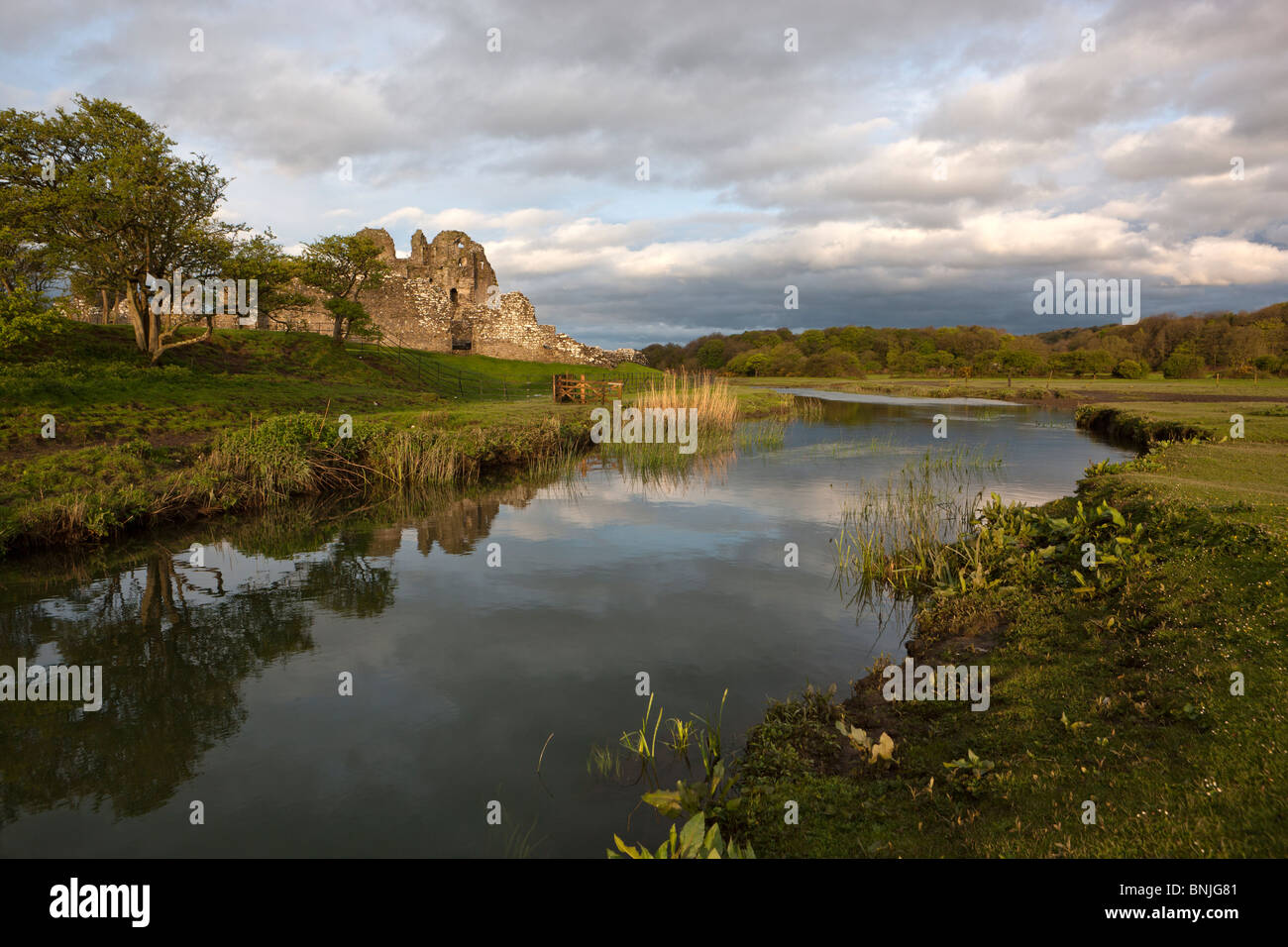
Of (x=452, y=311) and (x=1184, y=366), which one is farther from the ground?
(x=452, y=311)

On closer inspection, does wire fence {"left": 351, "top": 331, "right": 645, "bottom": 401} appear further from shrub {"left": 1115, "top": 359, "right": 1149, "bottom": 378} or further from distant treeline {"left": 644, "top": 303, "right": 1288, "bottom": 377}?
shrub {"left": 1115, "top": 359, "right": 1149, "bottom": 378}

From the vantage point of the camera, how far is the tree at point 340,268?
3619 cm

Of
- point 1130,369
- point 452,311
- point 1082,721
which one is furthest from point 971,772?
point 1130,369

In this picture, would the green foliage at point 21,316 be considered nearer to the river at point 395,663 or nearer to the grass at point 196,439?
the grass at point 196,439

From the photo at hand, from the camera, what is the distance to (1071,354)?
7894 cm

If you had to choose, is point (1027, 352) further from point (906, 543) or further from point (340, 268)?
point (906, 543)

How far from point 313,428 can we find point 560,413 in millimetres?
11075

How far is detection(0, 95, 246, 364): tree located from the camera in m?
19.9

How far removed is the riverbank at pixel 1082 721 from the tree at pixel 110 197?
25.0m

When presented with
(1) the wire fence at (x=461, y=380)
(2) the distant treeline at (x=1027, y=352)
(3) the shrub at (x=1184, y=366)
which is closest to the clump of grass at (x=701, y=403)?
(1) the wire fence at (x=461, y=380)

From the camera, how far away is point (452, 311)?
51.9 metres

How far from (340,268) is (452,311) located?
14.8 metres

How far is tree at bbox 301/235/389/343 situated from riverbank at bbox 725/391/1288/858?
35.7m
